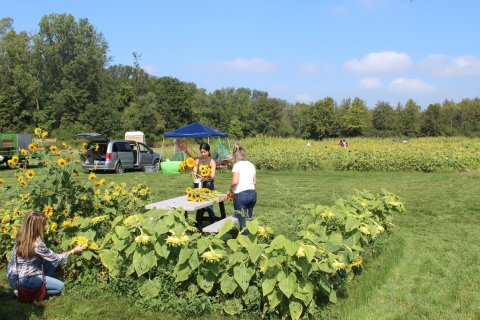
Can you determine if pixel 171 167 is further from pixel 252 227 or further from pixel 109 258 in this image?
pixel 252 227

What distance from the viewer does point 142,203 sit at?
605 centimetres

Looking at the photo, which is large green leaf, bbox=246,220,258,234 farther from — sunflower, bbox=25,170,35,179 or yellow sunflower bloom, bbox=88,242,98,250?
sunflower, bbox=25,170,35,179

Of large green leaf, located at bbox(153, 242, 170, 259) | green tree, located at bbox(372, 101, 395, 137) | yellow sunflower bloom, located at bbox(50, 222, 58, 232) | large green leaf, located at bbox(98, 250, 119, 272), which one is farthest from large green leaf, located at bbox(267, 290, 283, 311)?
green tree, located at bbox(372, 101, 395, 137)

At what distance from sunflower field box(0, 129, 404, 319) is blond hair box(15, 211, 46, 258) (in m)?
0.38

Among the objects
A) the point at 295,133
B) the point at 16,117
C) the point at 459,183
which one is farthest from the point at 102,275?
the point at 295,133

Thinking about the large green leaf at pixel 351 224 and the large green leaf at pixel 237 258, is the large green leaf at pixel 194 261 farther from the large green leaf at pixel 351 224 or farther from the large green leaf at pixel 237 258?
the large green leaf at pixel 351 224

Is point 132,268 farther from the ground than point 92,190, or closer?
closer

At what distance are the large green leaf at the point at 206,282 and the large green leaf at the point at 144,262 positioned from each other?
0.42 m

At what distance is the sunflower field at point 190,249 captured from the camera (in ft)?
11.4

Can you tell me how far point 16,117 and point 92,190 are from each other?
55.6 metres

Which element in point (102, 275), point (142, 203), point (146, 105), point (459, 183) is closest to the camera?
point (102, 275)

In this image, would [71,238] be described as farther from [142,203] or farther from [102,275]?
[142,203]

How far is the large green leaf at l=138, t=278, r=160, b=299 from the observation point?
12.5 feet

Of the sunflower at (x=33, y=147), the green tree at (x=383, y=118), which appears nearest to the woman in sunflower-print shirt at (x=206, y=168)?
the sunflower at (x=33, y=147)
